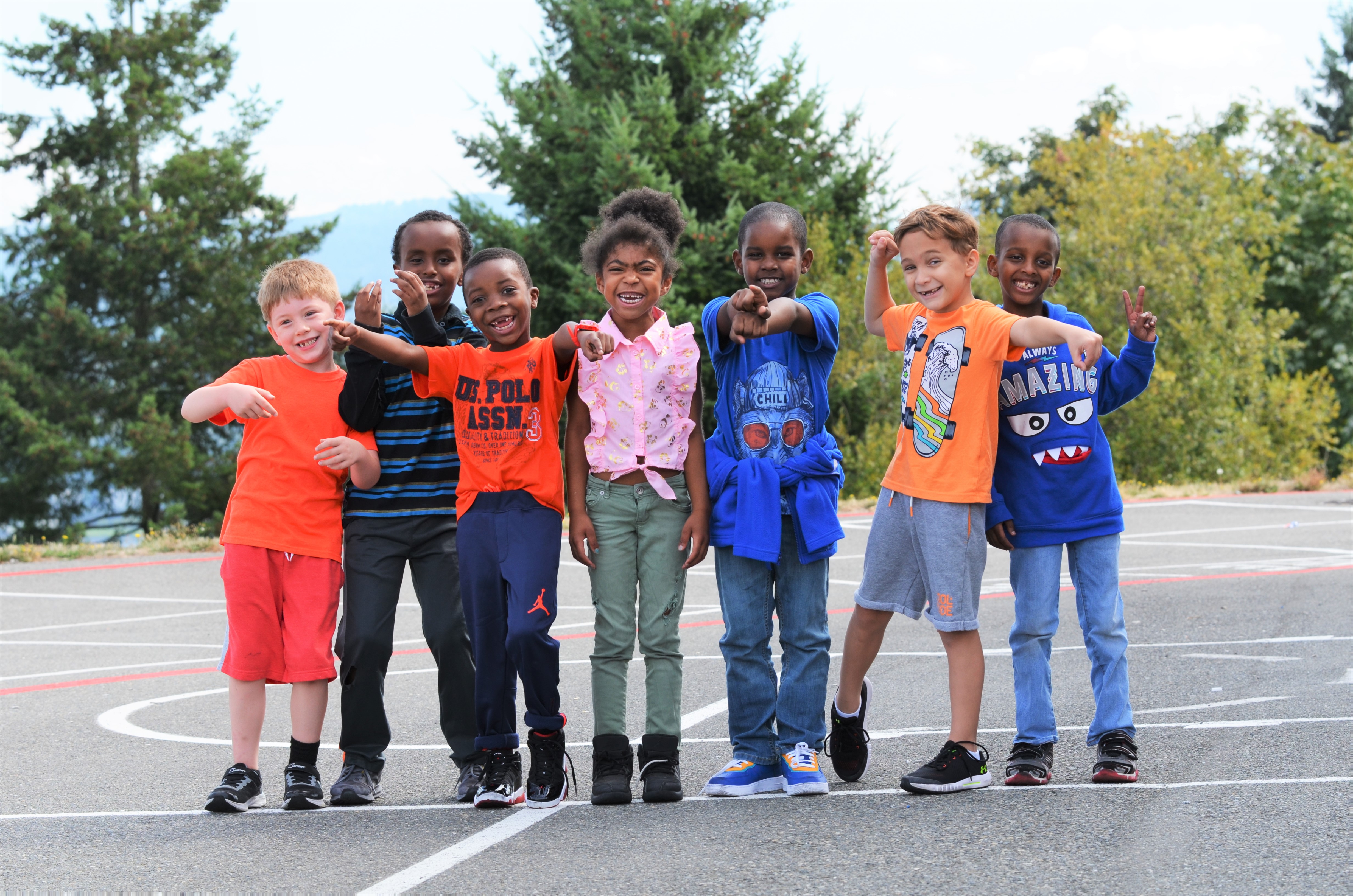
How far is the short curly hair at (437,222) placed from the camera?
4961 mm

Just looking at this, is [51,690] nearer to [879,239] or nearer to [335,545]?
[335,545]

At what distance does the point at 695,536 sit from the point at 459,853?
4.31ft

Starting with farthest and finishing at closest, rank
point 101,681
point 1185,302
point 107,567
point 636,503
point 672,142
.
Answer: point 1185,302
point 672,142
point 107,567
point 101,681
point 636,503

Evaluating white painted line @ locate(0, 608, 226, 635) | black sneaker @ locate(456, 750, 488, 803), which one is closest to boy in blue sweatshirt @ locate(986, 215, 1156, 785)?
black sneaker @ locate(456, 750, 488, 803)

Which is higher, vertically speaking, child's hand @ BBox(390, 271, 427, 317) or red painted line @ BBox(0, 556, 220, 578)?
child's hand @ BBox(390, 271, 427, 317)

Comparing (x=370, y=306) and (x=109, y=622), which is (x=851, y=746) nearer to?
(x=370, y=306)

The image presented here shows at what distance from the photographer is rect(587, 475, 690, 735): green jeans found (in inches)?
174

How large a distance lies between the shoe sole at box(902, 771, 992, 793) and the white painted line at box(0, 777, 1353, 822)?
2 cm

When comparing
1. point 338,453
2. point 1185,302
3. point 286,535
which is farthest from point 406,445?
point 1185,302

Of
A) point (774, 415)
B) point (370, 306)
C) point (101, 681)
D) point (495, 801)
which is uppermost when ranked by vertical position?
point (370, 306)

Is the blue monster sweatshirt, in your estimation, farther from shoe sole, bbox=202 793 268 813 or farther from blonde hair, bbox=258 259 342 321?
shoe sole, bbox=202 793 268 813

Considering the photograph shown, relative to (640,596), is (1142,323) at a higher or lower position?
higher

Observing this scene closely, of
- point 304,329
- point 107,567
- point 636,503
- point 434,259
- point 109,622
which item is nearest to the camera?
point 636,503

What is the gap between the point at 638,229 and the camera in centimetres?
451
